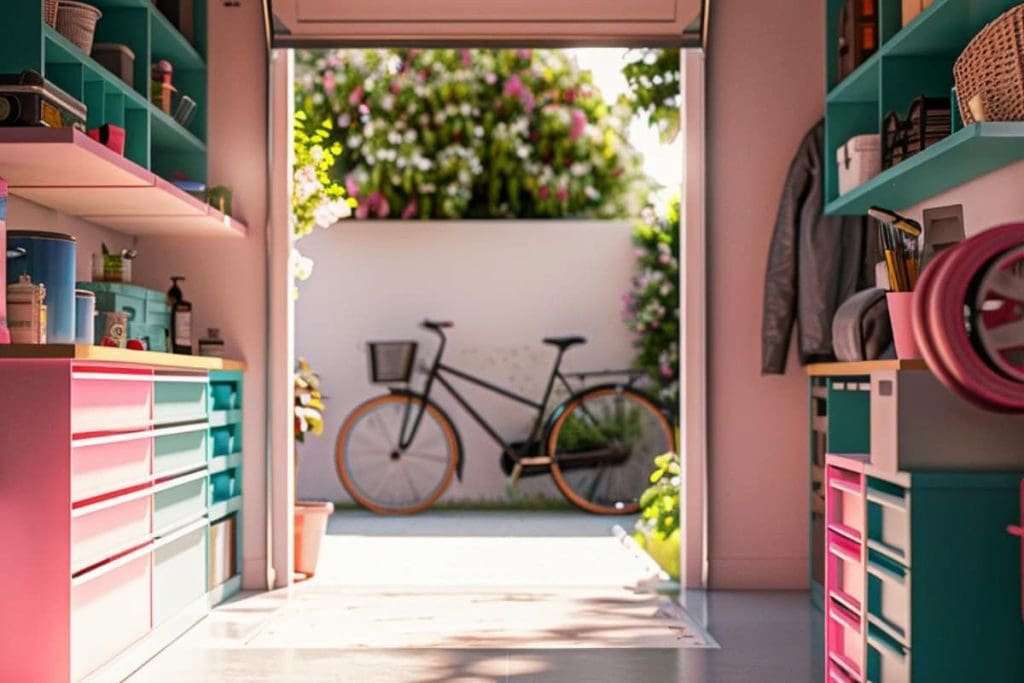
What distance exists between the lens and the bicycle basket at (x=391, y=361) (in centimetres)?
696

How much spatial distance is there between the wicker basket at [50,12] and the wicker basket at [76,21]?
168 millimetres

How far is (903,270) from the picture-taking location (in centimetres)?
312

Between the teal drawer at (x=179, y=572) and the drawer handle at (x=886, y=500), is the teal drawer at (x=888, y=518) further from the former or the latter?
the teal drawer at (x=179, y=572)

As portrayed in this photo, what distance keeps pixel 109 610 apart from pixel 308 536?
5.92 feet

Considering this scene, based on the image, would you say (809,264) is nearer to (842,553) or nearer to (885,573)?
(842,553)

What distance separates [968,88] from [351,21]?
234 centimetres

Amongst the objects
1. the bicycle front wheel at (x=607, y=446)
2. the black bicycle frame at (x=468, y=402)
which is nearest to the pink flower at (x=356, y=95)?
the black bicycle frame at (x=468, y=402)

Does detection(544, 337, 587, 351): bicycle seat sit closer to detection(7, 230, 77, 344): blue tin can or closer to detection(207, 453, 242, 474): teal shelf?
detection(207, 453, 242, 474): teal shelf

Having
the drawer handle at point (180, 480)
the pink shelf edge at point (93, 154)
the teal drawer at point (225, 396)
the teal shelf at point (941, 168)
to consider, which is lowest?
the drawer handle at point (180, 480)

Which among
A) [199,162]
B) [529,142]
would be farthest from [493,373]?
[199,162]

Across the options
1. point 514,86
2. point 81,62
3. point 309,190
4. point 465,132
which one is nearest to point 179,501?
point 81,62

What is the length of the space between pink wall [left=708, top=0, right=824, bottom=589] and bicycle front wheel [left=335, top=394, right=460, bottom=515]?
252cm

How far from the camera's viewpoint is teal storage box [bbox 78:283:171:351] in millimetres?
3930

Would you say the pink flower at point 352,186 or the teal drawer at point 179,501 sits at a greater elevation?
the pink flower at point 352,186
